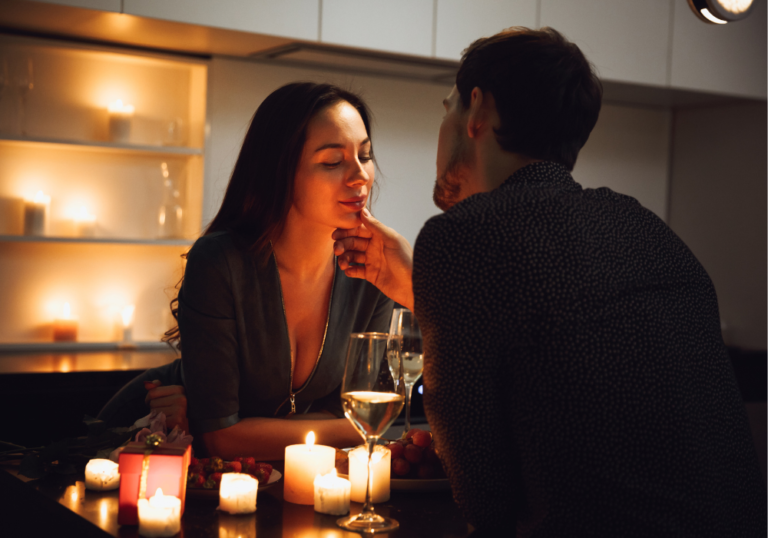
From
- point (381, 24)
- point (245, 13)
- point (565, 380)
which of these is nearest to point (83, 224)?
point (245, 13)

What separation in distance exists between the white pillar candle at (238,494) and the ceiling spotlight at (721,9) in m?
1.42

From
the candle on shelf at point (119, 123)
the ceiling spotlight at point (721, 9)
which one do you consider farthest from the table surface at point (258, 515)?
the candle on shelf at point (119, 123)

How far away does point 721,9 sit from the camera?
66.2 inches

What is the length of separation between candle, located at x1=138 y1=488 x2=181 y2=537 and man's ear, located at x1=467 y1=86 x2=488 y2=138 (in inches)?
26.8

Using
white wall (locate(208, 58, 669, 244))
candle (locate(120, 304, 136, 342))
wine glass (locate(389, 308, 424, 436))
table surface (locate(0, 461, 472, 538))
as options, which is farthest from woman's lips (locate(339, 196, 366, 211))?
candle (locate(120, 304, 136, 342))

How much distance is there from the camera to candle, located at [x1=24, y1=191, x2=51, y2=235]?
2799 mm

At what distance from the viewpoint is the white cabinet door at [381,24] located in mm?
2791

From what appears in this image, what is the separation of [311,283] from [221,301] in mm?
239

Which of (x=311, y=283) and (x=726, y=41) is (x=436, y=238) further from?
(x=726, y=41)

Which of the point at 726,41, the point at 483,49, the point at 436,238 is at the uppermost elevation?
the point at 726,41

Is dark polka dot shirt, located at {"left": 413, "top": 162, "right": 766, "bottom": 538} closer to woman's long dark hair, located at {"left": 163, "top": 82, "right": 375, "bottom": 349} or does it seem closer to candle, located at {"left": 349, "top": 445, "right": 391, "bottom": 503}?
candle, located at {"left": 349, "top": 445, "right": 391, "bottom": 503}

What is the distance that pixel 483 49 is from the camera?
3.79ft

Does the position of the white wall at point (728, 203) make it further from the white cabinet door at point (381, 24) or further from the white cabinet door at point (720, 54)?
the white cabinet door at point (381, 24)

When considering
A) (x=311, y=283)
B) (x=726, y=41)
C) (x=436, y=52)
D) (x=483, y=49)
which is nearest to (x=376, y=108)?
(x=436, y=52)
